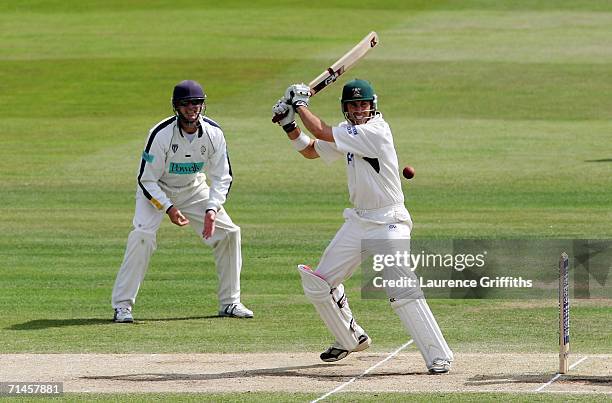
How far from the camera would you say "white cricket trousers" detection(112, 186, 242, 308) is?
1275 cm

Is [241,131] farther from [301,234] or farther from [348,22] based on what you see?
[348,22]

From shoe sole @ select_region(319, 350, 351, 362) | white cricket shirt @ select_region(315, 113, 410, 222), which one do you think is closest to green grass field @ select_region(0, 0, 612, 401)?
shoe sole @ select_region(319, 350, 351, 362)

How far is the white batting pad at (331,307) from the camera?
10.2m

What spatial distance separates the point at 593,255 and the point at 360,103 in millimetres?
6207

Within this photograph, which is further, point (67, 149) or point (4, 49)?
point (4, 49)

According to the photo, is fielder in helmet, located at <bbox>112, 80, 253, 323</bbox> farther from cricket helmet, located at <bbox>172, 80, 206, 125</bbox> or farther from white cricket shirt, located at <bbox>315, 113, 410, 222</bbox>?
white cricket shirt, located at <bbox>315, 113, 410, 222</bbox>

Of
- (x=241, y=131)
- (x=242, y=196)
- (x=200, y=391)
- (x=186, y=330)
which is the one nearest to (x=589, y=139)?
(x=241, y=131)

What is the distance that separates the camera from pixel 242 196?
2144cm

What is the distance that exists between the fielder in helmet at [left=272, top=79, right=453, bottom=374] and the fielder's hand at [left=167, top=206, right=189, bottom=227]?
2153 mm

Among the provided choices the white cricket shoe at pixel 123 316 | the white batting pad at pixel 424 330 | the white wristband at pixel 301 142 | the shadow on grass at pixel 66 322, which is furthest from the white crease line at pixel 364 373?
the white cricket shoe at pixel 123 316

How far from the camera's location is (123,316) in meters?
12.6

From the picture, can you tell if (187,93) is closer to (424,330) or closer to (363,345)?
(363,345)

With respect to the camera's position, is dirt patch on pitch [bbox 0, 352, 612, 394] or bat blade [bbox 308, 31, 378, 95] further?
bat blade [bbox 308, 31, 378, 95]

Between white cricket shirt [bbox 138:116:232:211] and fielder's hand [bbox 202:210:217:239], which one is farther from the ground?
white cricket shirt [bbox 138:116:232:211]
